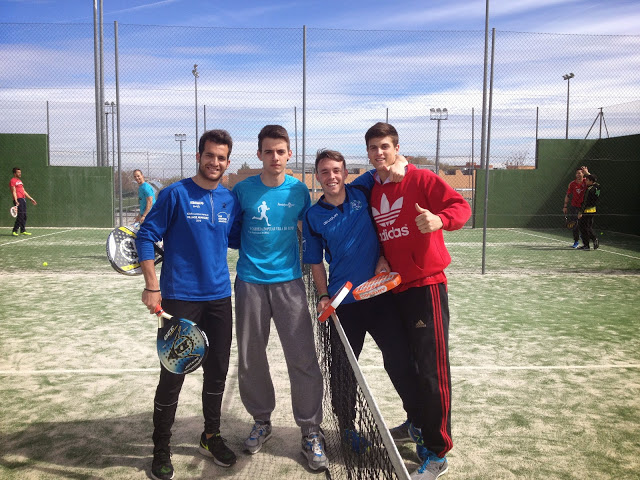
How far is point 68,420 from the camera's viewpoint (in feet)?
12.6

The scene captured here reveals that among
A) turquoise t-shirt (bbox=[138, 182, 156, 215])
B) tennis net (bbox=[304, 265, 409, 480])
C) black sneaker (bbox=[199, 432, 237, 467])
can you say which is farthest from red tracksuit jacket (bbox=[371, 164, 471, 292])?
turquoise t-shirt (bbox=[138, 182, 156, 215])

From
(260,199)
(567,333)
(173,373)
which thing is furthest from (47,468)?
(567,333)

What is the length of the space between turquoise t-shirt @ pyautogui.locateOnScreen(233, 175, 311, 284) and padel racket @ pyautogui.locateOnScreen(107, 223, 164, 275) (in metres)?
0.51

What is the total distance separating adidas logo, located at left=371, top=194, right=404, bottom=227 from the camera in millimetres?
3121

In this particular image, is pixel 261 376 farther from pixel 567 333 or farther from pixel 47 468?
pixel 567 333

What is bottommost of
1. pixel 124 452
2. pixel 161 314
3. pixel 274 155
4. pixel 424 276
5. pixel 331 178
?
pixel 124 452

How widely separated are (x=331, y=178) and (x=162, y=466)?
1.83 m

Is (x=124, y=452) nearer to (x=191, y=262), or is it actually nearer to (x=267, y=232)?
(x=191, y=262)

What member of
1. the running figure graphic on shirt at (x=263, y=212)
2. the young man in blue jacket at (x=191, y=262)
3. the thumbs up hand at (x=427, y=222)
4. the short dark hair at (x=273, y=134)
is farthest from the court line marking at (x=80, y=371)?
the thumbs up hand at (x=427, y=222)

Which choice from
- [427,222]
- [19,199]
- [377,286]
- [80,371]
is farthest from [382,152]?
[19,199]

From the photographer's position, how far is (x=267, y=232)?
10.8ft

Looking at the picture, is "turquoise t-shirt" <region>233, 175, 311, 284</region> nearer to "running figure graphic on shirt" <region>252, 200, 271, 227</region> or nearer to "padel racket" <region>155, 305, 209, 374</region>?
"running figure graphic on shirt" <region>252, 200, 271, 227</region>

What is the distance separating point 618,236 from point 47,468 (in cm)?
1624

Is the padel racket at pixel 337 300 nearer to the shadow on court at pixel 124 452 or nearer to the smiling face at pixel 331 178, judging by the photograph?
the smiling face at pixel 331 178
